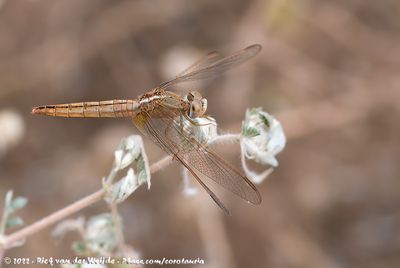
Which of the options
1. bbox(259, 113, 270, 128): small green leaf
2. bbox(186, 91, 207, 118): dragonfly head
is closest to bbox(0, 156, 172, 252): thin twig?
bbox(186, 91, 207, 118): dragonfly head

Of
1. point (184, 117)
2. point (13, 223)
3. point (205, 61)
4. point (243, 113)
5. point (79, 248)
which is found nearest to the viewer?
point (13, 223)

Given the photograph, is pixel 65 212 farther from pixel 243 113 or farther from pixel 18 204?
pixel 243 113

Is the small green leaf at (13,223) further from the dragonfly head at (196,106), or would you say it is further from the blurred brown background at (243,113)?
the blurred brown background at (243,113)

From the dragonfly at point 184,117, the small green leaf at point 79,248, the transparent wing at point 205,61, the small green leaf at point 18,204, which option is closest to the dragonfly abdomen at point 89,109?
the dragonfly at point 184,117

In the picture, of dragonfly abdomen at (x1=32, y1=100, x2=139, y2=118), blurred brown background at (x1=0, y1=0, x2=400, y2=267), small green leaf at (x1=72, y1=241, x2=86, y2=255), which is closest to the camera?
small green leaf at (x1=72, y1=241, x2=86, y2=255)

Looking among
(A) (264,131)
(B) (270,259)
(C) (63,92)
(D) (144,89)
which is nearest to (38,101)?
(C) (63,92)

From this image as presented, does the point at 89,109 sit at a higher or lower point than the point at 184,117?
higher

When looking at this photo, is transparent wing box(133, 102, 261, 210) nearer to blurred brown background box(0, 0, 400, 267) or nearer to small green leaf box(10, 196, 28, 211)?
small green leaf box(10, 196, 28, 211)

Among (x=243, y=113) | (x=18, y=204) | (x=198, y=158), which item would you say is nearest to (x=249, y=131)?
(x=198, y=158)
